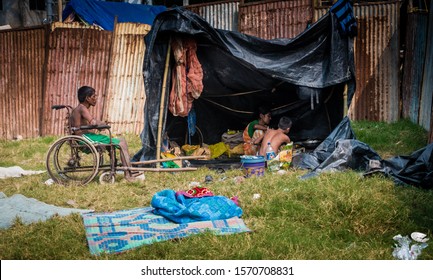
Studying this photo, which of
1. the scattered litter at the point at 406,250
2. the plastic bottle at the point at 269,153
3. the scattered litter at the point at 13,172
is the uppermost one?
the plastic bottle at the point at 269,153

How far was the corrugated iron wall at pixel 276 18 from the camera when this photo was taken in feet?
38.1

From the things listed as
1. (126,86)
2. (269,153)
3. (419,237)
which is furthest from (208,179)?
(126,86)

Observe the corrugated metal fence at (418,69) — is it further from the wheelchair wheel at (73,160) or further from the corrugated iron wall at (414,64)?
the wheelchair wheel at (73,160)

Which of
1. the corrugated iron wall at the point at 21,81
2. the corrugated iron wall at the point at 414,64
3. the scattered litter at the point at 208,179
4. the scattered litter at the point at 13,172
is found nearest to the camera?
the scattered litter at the point at 208,179

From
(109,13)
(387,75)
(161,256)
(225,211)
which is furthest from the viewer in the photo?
(109,13)

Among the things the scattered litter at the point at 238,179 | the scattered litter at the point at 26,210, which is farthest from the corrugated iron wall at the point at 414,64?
the scattered litter at the point at 26,210

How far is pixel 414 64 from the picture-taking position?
981 cm

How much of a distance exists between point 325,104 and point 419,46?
2.93 m

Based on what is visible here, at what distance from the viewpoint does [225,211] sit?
4578mm

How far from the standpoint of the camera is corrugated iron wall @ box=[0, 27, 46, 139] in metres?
10.6

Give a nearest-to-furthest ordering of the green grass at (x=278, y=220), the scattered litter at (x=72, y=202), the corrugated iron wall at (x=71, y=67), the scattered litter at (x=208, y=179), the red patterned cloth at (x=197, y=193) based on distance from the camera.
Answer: the green grass at (x=278, y=220), the red patterned cloth at (x=197, y=193), the scattered litter at (x=72, y=202), the scattered litter at (x=208, y=179), the corrugated iron wall at (x=71, y=67)

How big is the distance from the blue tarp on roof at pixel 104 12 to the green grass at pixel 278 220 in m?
7.33

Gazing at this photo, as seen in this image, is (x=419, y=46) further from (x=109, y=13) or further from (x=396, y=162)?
(x=109, y=13)
